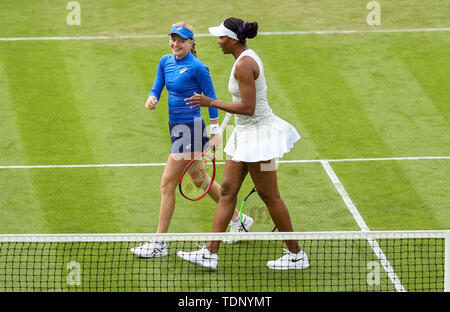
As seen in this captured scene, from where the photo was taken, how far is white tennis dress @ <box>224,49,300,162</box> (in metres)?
9.08

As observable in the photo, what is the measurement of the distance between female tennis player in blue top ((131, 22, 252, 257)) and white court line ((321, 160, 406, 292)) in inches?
80.1

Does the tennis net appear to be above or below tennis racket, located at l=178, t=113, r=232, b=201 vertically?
below

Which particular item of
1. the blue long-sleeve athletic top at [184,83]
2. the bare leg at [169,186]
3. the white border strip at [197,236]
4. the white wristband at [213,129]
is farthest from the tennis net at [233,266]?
the blue long-sleeve athletic top at [184,83]

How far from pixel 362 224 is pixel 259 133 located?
82.1 inches

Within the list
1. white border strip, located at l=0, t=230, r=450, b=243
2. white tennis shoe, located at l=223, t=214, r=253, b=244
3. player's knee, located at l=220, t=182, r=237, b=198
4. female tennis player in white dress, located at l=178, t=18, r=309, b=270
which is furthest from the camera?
white tennis shoe, located at l=223, t=214, r=253, b=244

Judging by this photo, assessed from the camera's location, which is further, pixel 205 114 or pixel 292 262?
pixel 205 114

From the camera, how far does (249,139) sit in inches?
361

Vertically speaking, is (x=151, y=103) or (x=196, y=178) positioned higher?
(x=151, y=103)

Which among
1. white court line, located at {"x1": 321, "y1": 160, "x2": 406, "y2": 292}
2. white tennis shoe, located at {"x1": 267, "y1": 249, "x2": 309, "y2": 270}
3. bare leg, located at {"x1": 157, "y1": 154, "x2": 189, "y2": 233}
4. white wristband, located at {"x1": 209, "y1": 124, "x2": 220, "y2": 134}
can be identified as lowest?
white court line, located at {"x1": 321, "y1": 160, "x2": 406, "y2": 292}

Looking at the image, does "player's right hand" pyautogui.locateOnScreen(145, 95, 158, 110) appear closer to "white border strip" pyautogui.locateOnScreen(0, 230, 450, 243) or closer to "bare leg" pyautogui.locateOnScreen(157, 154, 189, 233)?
"bare leg" pyautogui.locateOnScreen(157, 154, 189, 233)

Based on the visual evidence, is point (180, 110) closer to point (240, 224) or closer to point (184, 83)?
point (184, 83)


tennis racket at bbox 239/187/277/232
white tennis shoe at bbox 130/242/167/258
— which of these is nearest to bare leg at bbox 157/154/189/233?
white tennis shoe at bbox 130/242/167/258

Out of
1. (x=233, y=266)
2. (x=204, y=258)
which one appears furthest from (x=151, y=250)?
(x=233, y=266)

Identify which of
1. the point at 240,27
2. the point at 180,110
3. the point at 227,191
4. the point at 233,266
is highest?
the point at 240,27
